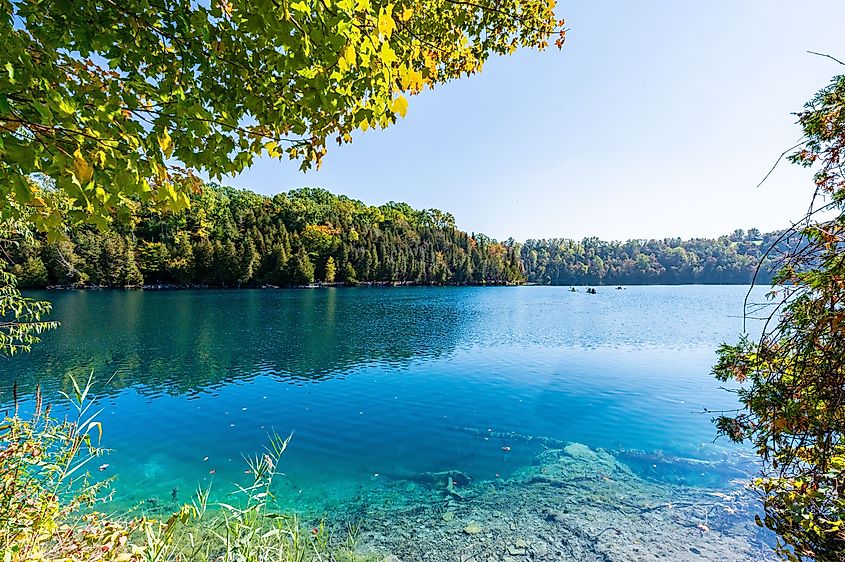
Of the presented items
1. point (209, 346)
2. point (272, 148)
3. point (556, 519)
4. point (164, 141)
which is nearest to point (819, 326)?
point (272, 148)

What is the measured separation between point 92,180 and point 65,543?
411 cm

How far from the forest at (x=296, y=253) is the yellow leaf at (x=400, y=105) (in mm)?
73938

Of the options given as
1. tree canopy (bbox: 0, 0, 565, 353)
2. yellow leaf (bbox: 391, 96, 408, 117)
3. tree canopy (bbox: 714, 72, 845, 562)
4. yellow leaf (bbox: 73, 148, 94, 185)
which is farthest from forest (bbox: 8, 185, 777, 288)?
Result: tree canopy (bbox: 714, 72, 845, 562)

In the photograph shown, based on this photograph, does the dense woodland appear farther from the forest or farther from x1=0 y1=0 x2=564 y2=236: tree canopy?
x1=0 y1=0 x2=564 y2=236: tree canopy

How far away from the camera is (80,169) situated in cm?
217

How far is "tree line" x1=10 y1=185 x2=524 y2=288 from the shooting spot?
79938 millimetres

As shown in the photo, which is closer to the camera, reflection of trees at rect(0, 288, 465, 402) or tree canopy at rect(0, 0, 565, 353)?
tree canopy at rect(0, 0, 565, 353)

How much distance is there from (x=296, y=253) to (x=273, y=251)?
568 centimetres

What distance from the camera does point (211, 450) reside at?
11.1m

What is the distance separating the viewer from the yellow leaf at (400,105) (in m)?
2.82

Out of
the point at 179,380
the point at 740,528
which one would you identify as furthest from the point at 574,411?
the point at 179,380

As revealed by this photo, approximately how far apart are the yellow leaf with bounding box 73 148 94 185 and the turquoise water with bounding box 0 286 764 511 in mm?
8226

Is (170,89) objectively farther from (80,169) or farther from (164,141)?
(80,169)

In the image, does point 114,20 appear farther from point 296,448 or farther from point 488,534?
point 296,448
